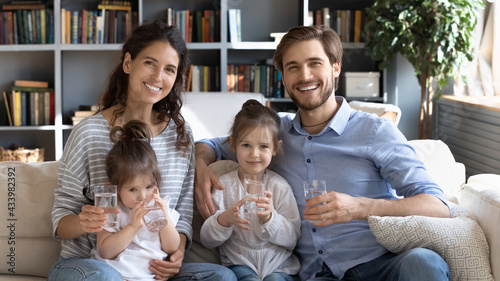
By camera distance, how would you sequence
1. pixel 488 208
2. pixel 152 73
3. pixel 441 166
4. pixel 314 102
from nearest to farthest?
pixel 488 208
pixel 152 73
pixel 314 102
pixel 441 166

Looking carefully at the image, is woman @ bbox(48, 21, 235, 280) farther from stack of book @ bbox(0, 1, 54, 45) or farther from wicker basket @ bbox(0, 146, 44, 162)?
stack of book @ bbox(0, 1, 54, 45)

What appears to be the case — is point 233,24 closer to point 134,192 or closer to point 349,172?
point 349,172

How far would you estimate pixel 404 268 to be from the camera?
1.61m

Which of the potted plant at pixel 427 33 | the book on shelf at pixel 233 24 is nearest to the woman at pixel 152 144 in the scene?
the potted plant at pixel 427 33

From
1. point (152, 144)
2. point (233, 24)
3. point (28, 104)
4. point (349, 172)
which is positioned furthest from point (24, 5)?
point (349, 172)

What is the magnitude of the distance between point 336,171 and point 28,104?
3.71 metres

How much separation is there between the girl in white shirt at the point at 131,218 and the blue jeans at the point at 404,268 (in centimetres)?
50

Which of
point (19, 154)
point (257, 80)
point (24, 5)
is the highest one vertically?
point (24, 5)

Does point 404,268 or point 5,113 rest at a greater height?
point 5,113

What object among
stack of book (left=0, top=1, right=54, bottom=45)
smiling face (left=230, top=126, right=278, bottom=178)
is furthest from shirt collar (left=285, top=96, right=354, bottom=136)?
stack of book (left=0, top=1, right=54, bottom=45)

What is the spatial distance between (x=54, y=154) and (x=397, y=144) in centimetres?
388

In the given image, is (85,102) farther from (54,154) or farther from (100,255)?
(100,255)

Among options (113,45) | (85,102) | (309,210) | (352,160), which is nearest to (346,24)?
(113,45)

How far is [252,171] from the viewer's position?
1964 mm
